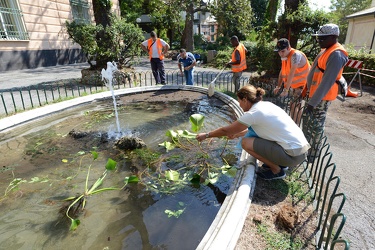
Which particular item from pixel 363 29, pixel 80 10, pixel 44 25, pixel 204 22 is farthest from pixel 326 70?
pixel 204 22

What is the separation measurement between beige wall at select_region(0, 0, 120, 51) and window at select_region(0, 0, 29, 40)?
23 cm

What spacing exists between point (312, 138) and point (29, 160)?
172 inches

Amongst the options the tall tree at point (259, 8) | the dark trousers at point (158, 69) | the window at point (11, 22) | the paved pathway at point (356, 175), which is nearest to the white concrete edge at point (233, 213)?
the paved pathway at point (356, 175)

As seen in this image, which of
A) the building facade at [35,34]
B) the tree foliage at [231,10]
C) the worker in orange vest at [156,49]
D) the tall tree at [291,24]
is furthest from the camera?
the tree foliage at [231,10]

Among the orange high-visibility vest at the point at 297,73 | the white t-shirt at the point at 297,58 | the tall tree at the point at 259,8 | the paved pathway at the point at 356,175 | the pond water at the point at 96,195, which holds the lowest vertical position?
the paved pathway at the point at 356,175

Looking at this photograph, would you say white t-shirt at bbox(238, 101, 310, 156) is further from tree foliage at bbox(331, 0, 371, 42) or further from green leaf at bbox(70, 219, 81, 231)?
tree foliage at bbox(331, 0, 371, 42)

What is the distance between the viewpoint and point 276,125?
257 cm

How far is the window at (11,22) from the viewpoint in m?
11.2

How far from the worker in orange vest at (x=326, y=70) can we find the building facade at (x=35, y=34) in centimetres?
1189

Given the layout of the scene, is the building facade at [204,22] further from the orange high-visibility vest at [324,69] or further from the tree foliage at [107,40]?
the orange high-visibility vest at [324,69]

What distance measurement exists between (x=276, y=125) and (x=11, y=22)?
46.1ft

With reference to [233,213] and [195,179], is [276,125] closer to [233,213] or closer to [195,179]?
[233,213]

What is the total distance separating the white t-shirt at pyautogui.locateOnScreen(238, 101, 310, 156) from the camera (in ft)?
8.38

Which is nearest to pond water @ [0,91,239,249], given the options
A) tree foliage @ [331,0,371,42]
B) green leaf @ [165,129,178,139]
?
green leaf @ [165,129,178,139]
